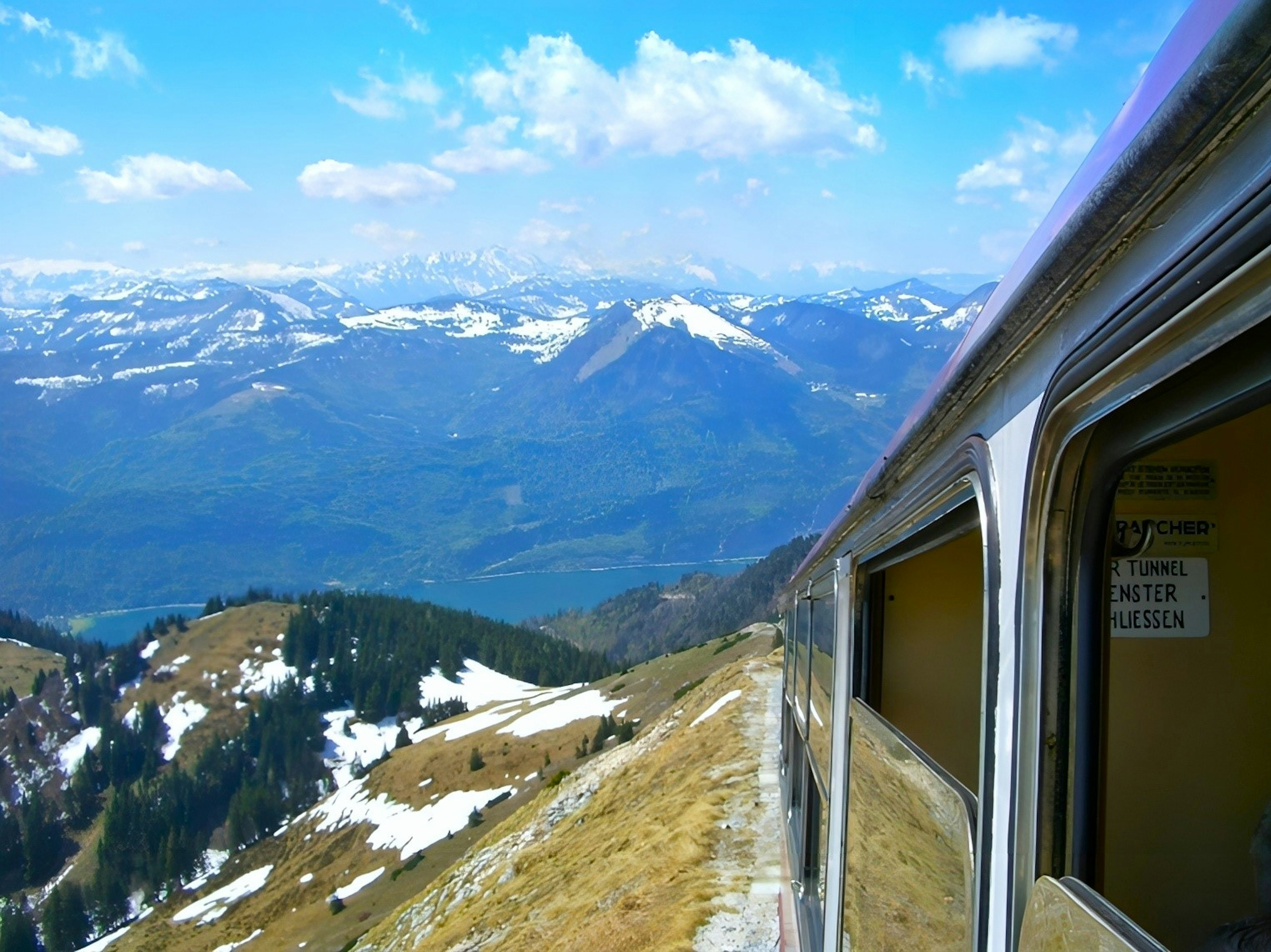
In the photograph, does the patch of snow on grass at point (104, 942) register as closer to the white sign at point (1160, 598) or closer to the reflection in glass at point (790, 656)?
the reflection in glass at point (790, 656)

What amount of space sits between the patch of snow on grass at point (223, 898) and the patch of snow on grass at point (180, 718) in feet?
193

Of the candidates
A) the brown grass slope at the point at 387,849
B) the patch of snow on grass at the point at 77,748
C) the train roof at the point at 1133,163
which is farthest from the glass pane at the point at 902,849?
the patch of snow on grass at the point at 77,748

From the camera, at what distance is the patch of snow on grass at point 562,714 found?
8294cm

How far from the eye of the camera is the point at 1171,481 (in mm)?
2121

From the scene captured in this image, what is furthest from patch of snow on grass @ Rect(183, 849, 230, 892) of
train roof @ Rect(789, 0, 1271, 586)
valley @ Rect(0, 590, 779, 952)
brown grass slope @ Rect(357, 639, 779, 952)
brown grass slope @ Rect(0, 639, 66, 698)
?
train roof @ Rect(789, 0, 1271, 586)

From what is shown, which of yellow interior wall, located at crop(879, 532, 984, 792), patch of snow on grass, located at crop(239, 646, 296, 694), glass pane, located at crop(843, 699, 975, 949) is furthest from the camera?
patch of snow on grass, located at crop(239, 646, 296, 694)

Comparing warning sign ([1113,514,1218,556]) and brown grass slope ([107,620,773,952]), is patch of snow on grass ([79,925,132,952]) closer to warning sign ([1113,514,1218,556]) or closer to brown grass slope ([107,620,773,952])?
brown grass slope ([107,620,773,952])

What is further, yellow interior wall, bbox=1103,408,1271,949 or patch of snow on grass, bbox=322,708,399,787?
patch of snow on grass, bbox=322,708,399,787

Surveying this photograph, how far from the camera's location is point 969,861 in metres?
2.14

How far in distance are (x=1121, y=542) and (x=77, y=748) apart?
536ft

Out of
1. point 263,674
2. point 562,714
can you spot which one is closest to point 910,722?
point 562,714

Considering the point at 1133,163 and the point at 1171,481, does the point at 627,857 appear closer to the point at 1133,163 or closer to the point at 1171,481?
the point at 1171,481

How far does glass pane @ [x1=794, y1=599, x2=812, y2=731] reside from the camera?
20.9 feet

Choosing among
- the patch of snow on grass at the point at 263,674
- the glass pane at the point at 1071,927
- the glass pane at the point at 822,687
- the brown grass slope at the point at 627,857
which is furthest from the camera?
the patch of snow on grass at the point at 263,674
